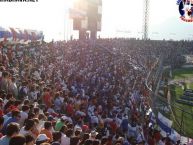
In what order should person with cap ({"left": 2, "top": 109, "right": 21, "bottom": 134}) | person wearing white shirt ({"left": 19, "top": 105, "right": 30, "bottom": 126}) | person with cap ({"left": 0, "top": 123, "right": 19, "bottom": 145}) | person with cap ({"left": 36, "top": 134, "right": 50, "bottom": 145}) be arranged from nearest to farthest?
1. person with cap ({"left": 0, "top": 123, "right": 19, "bottom": 145})
2. person with cap ({"left": 36, "top": 134, "right": 50, "bottom": 145})
3. person with cap ({"left": 2, "top": 109, "right": 21, "bottom": 134})
4. person wearing white shirt ({"left": 19, "top": 105, "right": 30, "bottom": 126})

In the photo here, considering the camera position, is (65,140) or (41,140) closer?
(41,140)

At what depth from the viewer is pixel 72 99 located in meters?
14.7

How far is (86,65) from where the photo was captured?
27344 mm

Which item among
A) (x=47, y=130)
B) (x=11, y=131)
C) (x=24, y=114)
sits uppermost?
(x=11, y=131)

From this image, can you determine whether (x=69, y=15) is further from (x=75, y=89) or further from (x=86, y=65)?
(x=75, y=89)

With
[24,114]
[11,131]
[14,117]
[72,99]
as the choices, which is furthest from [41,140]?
[72,99]

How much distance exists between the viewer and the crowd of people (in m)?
8.12

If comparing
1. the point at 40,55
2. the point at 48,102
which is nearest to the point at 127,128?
the point at 48,102

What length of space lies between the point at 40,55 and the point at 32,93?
12.2 m

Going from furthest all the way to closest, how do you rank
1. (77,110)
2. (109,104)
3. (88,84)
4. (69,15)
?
1. (69,15)
2. (88,84)
3. (109,104)
4. (77,110)

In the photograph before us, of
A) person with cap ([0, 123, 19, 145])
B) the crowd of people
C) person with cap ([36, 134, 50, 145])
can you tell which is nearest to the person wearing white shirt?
the crowd of people

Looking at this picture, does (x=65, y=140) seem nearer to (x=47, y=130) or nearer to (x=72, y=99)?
(x=47, y=130)

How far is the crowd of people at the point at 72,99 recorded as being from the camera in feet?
26.7

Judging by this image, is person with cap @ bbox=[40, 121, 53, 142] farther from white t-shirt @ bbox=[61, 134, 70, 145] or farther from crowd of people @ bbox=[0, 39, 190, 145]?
white t-shirt @ bbox=[61, 134, 70, 145]
